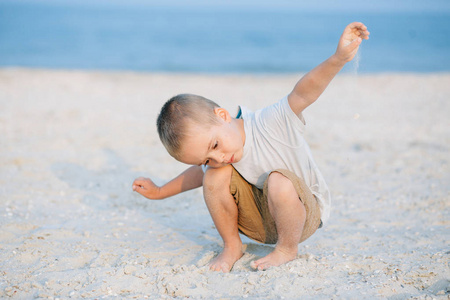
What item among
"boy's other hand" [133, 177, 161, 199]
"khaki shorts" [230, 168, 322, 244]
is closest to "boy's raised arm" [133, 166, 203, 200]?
"boy's other hand" [133, 177, 161, 199]

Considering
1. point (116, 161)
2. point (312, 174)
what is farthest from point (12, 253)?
point (116, 161)

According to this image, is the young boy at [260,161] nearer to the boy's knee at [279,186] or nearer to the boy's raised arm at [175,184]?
the boy's knee at [279,186]

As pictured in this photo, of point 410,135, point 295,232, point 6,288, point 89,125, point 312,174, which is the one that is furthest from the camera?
point 89,125

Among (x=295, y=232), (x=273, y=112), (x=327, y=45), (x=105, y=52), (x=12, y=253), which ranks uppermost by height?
(x=327, y=45)

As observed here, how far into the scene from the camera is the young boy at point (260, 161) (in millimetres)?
2051

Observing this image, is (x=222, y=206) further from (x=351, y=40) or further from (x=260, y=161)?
(x=351, y=40)

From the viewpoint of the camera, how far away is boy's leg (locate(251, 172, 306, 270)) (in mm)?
2049

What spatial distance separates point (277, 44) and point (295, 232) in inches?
785

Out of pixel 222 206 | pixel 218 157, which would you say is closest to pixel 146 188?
pixel 222 206

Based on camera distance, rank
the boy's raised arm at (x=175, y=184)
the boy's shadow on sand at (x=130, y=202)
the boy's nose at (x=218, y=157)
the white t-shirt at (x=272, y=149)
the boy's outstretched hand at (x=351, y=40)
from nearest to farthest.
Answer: the boy's outstretched hand at (x=351, y=40), the boy's nose at (x=218, y=157), the white t-shirt at (x=272, y=149), the boy's raised arm at (x=175, y=184), the boy's shadow on sand at (x=130, y=202)

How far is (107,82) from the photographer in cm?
930

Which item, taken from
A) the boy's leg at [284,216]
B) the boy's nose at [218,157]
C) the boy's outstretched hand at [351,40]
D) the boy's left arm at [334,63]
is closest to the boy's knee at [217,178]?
the boy's nose at [218,157]

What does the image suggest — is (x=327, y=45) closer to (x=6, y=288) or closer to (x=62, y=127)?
(x=62, y=127)

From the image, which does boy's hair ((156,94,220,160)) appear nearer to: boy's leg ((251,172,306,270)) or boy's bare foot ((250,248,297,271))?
boy's leg ((251,172,306,270))
